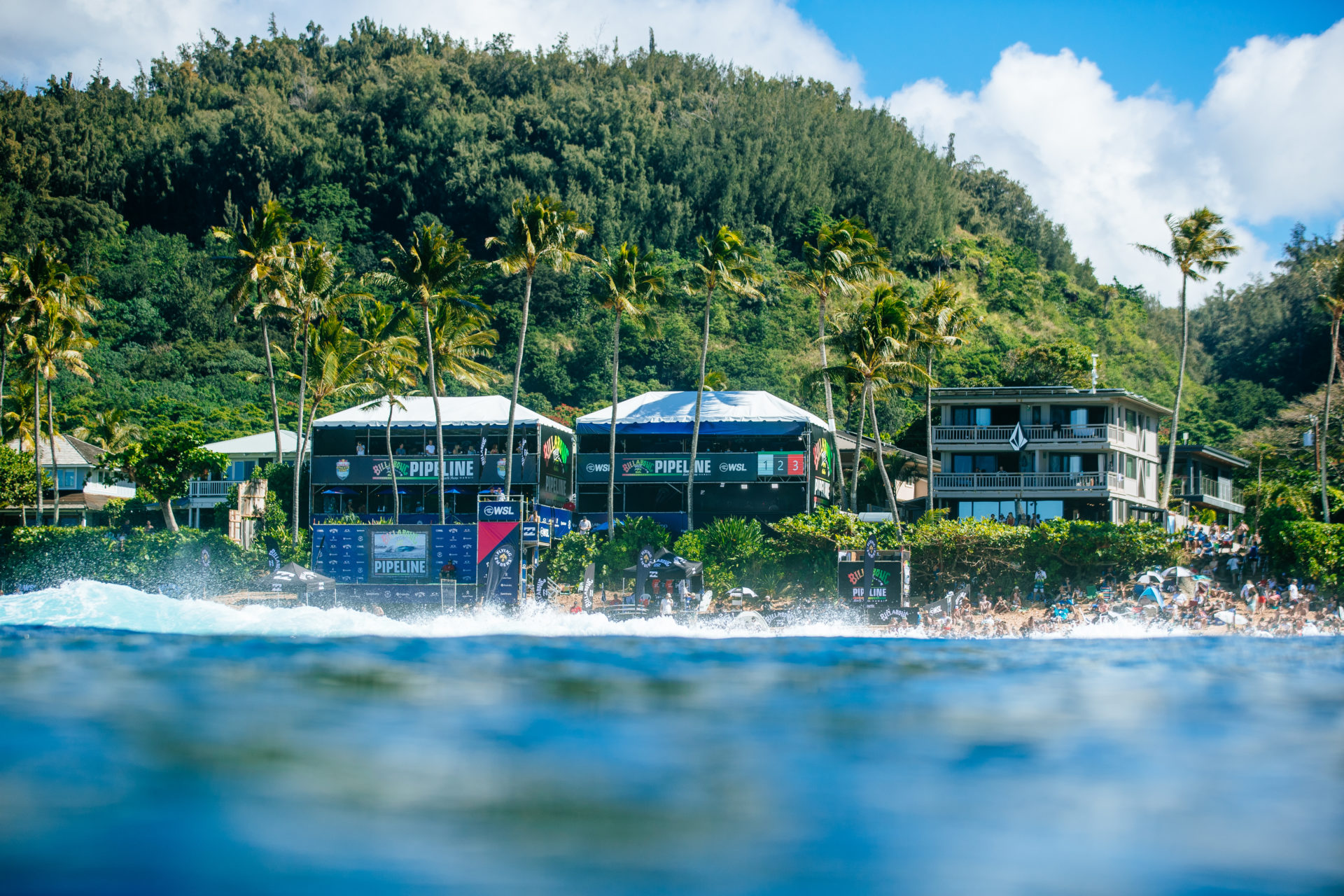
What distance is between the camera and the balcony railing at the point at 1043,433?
5241cm

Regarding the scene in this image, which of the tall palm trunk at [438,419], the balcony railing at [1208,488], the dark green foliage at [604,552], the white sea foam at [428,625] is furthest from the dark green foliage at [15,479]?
the balcony railing at [1208,488]

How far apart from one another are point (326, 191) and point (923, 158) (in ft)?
175

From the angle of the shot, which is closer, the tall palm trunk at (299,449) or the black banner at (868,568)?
the black banner at (868,568)

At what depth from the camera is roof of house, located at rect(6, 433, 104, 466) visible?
61.4 meters

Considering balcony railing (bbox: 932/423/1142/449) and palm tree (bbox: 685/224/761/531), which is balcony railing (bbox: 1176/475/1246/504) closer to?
balcony railing (bbox: 932/423/1142/449)

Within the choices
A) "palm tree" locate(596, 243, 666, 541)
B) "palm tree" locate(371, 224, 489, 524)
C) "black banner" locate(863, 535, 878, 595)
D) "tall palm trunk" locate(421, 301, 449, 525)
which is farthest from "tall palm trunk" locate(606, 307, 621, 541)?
"black banner" locate(863, 535, 878, 595)

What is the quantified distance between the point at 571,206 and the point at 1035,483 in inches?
1898

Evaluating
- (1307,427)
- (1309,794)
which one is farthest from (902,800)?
(1307,427)

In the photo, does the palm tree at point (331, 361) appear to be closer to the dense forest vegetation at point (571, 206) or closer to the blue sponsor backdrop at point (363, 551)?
the blue sponsor backdrop at point (363, 551)

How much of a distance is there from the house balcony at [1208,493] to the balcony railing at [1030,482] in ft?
23.4

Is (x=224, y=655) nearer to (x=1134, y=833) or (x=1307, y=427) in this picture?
(x=1134, y=833)

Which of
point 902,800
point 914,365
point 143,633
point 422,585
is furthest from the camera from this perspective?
point 914,365

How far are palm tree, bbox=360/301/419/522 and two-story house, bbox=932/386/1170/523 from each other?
76.7 ft

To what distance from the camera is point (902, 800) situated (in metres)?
15.5
